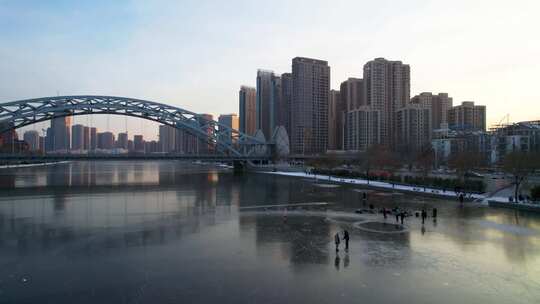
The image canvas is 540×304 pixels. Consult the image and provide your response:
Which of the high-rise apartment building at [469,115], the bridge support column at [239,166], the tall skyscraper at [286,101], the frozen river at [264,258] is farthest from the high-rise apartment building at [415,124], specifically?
the frozen river at [264,258]

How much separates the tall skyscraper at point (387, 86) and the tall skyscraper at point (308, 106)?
21.3 metres

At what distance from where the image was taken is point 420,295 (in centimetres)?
1188

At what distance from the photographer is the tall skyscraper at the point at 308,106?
167 meters

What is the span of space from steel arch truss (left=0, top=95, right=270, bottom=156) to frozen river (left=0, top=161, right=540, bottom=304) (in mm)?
52681

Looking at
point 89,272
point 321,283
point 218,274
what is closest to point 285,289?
point 321,283

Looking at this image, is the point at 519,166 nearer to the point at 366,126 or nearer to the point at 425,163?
the point at 425,163

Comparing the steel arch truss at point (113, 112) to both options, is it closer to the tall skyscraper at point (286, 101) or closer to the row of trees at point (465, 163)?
the row of trees at point (465, 163)

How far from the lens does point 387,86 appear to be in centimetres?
17862

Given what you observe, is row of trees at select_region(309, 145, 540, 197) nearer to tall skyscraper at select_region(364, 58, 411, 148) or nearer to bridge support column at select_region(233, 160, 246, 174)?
bridge support column at select_region(233, 160, 246, 174)

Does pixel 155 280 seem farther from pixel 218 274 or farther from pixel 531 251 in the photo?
pixel 531 251

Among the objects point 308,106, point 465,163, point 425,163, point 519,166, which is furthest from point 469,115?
point 519,166

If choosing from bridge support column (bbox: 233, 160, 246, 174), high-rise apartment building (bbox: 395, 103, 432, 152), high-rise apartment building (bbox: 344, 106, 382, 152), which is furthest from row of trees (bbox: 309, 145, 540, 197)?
high-rise apartment building (bbox: 395, 103, 432, 152)

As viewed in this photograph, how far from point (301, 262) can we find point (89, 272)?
26.2ft

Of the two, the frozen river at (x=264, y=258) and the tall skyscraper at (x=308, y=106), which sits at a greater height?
the tall skyscraper at (x=308, y=106)
